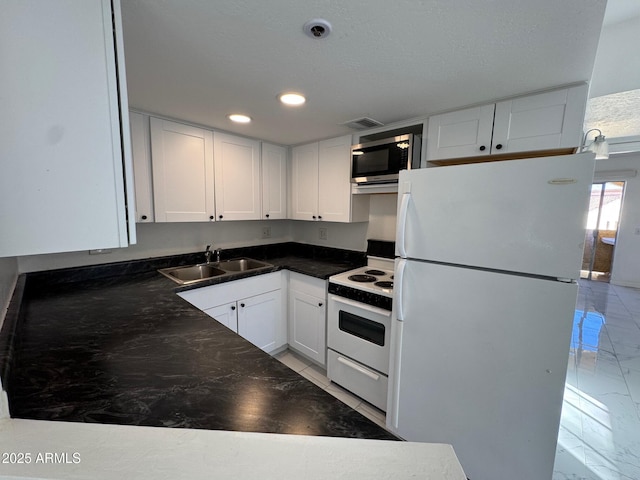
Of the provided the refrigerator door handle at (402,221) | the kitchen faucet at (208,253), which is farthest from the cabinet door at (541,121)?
the kitchen faucet at (208,253)

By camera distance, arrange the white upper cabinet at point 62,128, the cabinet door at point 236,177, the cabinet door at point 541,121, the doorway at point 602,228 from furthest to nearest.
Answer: the doorway at point 602,228, the cabinet door at point 236,177, the cabinet door at point 541,121, the white upper cabinet at point 62,128

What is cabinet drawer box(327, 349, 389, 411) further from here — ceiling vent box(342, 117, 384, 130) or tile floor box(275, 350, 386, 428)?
ceiling vent box(342, 117, 384, 130)

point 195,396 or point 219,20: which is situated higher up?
point 219,20

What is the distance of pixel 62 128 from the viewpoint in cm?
63

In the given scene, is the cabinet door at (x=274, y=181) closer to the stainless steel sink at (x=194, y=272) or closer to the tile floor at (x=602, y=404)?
the stainless steel sink at (x=194, y=272)

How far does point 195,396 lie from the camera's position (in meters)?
0.74

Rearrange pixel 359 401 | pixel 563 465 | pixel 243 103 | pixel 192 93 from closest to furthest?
pixel 563 465 → pixel 192 93 → pixel 243 103 → pixel 359 401

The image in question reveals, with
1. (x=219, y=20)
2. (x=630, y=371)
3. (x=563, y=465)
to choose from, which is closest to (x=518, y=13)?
(x=219, y=20)

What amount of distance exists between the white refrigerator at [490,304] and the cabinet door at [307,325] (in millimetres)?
802

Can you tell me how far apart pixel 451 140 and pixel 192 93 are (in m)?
1.72

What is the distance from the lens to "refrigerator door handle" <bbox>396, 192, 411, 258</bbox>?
1494mm

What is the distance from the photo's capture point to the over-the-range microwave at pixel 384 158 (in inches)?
76.4

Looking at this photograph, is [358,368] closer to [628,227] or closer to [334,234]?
[334,234]

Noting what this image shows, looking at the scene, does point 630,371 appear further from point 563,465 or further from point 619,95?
point 619,95
